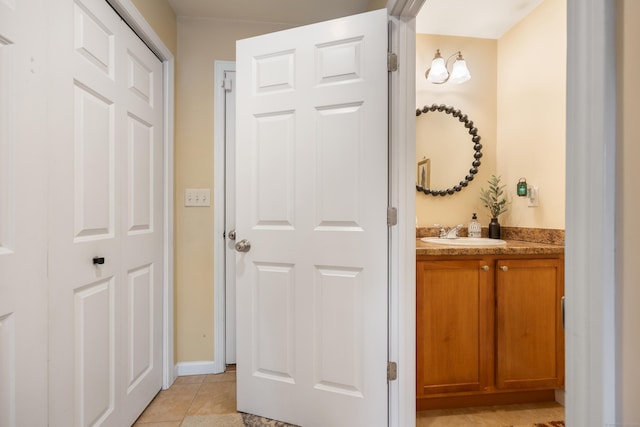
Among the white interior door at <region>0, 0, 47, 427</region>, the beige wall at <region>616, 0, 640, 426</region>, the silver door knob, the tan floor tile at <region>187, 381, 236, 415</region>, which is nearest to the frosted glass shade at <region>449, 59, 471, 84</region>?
the silver door knob

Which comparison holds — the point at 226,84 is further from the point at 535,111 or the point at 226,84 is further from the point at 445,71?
the point at 535,111

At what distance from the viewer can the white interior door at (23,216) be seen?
877 mm

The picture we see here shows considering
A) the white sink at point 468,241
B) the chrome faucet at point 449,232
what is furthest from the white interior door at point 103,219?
the chrome faucet at point 449,232

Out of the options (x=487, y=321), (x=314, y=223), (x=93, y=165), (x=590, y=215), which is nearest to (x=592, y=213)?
(x=590, y=215)

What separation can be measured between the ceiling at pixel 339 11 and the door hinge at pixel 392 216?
148cm

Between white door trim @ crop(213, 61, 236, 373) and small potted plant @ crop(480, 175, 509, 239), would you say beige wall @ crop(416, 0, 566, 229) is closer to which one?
small potted plant @ crop(480, 175, 509, 239)

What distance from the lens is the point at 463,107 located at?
2.32 metres

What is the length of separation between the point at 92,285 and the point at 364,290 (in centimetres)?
118

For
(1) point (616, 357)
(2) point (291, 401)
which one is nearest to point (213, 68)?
(2) point (291, 401)

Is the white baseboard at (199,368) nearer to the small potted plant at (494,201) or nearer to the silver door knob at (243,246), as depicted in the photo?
the silver door knob at (243,246)

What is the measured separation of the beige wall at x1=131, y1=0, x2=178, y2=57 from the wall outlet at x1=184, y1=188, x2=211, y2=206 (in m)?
0.91

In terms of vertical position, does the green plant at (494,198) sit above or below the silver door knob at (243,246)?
above

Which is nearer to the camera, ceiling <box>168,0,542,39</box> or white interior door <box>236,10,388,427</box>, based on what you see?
white interior door <box>236,10,388,427</box>

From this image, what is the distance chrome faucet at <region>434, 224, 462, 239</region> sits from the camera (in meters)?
2.12
